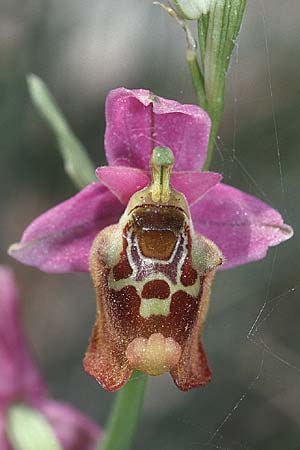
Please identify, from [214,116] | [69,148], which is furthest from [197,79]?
[69,148]

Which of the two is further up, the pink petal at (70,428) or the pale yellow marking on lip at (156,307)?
the pale yellow marking on lip at (156,307)

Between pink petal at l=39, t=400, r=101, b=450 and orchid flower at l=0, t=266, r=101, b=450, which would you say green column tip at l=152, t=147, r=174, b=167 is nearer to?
orchid flower at l=0, t=266, r=101, b=450

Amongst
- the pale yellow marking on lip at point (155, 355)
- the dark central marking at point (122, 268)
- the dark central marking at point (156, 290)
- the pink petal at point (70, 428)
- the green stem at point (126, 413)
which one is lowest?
the pink petal at point (70, 428)

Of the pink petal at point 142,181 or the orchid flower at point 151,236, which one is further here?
the pink petal at point 142,181

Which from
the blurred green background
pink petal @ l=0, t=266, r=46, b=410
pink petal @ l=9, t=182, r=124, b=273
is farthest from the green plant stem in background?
the blurred green background

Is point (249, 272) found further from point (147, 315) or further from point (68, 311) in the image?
point (147, 315)

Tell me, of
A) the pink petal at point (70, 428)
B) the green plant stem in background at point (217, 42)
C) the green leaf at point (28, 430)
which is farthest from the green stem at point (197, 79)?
the pink petal at point (70, 428)

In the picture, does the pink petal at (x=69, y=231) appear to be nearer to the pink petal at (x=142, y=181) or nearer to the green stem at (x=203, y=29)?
the pink petal at (x=142, y=181)

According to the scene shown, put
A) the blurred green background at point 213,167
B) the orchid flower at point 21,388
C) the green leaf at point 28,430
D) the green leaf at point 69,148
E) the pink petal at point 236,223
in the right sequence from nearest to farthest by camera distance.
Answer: the pink petal at point 236,223
the green leaf at point 69,148
the green leaf at point 28,430
the orchid flower at point 21,388
the blurred green background at point 213,167
